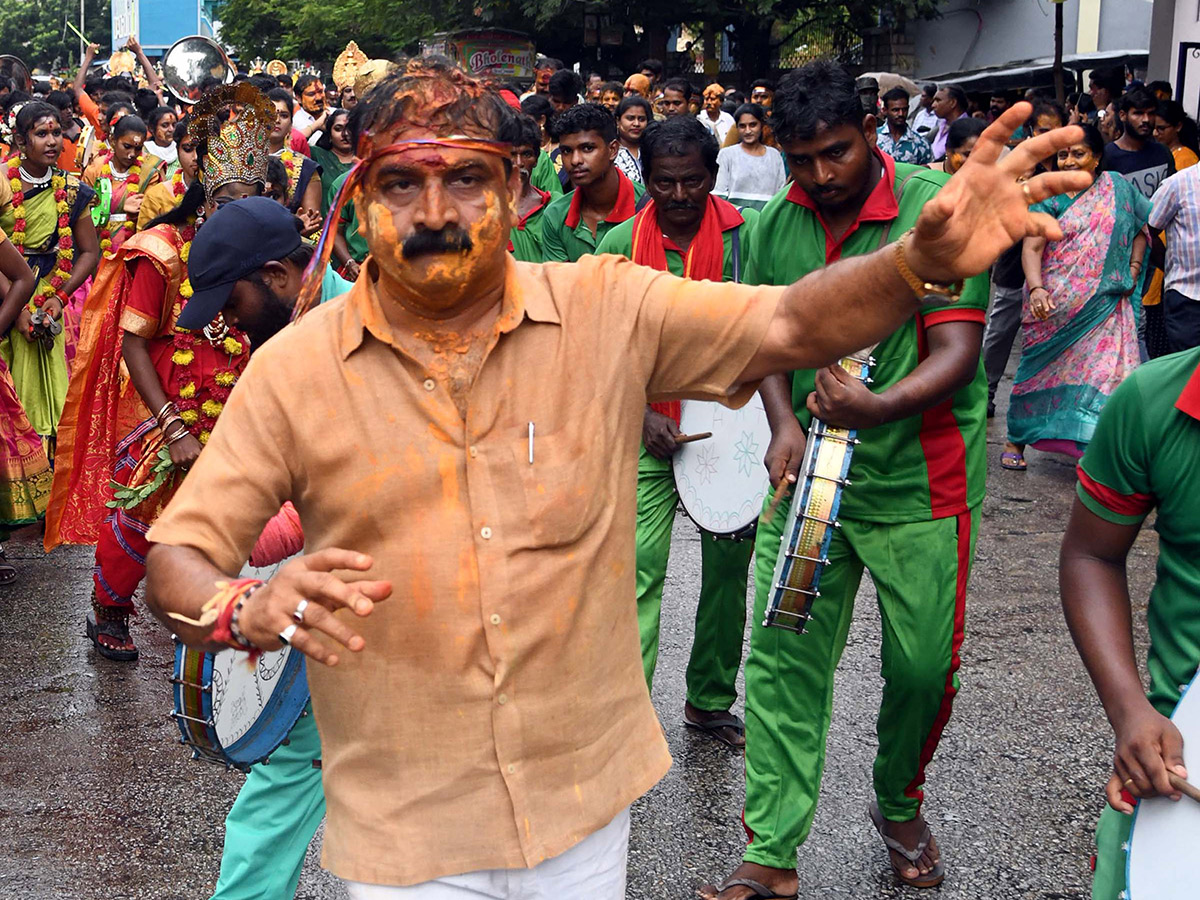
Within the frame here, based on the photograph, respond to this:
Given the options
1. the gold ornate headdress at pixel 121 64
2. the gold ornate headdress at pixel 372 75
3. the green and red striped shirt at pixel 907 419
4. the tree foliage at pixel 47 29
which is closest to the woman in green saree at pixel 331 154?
the green and red striped shirt at pixel 907 419

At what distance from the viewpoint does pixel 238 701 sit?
11.0 feet

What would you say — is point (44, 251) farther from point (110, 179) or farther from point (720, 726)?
point (720, 726)

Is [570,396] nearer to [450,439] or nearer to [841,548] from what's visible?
[450,439]

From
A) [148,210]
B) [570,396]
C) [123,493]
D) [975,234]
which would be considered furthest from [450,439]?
[148,210]

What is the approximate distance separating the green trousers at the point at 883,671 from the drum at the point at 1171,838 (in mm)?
1457

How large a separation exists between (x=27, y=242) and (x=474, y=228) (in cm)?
652

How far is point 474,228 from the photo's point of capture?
237cm

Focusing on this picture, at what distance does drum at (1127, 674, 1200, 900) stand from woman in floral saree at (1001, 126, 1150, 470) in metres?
6.42

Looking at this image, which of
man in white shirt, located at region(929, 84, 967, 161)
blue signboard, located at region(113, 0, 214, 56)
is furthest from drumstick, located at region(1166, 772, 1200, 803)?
blue signboard, located at region(113, 0, 214, 56)

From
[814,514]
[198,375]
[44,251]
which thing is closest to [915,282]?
[814,514]

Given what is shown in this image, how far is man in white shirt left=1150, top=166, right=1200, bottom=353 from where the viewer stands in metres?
7.69

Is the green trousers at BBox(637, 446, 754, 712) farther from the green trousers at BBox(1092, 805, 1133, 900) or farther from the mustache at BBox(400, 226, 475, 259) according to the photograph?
the mustache at BBox(400, 226, 475, 259)

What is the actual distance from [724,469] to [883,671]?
38.1 inches

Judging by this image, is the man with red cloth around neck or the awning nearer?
the man with red cloth around neck
